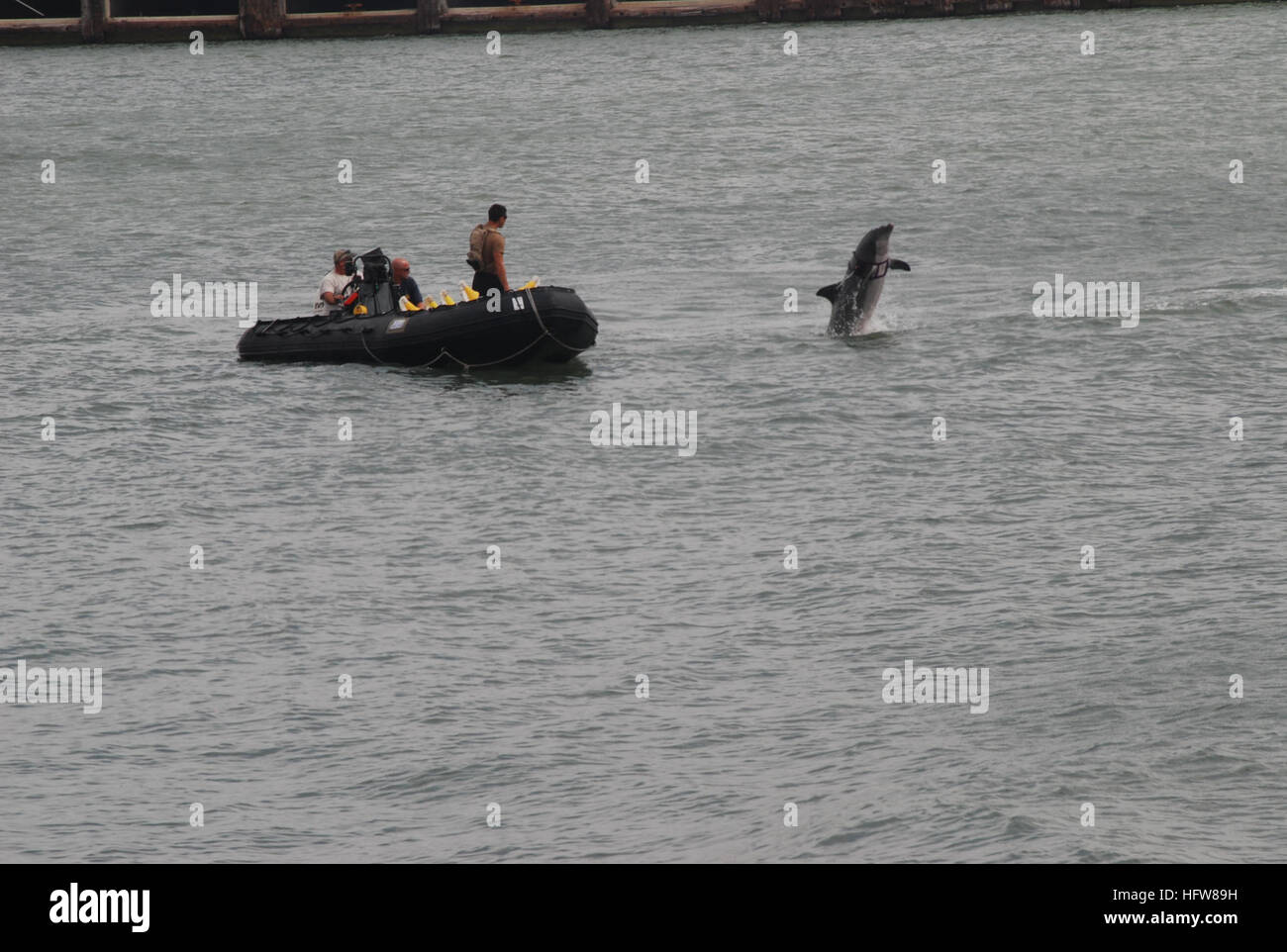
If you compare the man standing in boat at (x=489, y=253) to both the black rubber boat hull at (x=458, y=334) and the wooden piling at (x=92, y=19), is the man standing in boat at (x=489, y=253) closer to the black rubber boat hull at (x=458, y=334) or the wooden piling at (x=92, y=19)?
the black rubber boat hull at (x=458, y=334)

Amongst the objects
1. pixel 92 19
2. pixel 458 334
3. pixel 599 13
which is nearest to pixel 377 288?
pixel 458 334

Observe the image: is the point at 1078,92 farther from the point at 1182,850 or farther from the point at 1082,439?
the point at 1182,850

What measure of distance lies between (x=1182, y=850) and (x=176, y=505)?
12.8 meters

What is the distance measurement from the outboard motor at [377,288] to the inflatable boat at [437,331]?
0.01 metres

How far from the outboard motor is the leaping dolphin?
20.6 ft

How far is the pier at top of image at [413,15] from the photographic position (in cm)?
5747

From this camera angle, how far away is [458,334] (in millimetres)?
25953

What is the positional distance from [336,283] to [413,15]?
33.7 meters

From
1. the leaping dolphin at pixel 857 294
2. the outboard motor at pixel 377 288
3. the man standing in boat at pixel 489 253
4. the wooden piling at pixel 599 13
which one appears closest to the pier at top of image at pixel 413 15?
the wooden piling at pixel 599 13

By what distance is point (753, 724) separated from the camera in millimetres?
14984

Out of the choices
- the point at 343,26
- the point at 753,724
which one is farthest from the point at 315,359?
the point at 343,26

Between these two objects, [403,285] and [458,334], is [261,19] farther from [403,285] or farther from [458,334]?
[458,334]

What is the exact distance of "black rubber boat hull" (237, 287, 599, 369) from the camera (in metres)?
25.7

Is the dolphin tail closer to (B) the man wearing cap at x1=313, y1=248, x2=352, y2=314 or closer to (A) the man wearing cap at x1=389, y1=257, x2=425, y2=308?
(A) the man wearing cap at x1=389, y1=257, x2=425, y2=308
